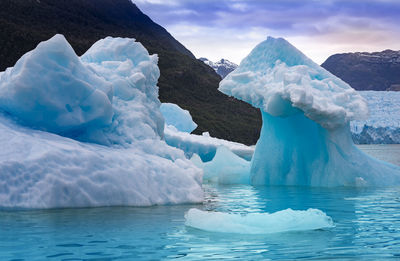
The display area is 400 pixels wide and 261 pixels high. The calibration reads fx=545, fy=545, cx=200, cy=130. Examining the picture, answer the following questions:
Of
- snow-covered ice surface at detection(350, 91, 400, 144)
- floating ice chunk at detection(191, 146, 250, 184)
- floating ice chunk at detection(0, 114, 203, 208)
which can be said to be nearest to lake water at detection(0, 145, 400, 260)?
floating ice chunk at detection(0, 114, 203, 208)

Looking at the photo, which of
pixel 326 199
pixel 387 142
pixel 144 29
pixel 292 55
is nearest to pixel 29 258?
pixel 326 199

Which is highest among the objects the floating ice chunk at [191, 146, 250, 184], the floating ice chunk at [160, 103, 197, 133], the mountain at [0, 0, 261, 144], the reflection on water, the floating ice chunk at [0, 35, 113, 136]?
the mountain at [0, 0, 261, 144]

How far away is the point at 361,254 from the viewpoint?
4605 mm

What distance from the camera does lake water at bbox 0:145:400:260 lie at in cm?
456

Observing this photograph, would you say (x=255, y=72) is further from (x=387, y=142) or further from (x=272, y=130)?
(x=387, y=142)

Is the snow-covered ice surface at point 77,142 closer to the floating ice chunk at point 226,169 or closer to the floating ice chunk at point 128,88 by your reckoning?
the floating ice chunk at point 128,88

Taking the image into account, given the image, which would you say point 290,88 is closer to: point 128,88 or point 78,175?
point 128,88

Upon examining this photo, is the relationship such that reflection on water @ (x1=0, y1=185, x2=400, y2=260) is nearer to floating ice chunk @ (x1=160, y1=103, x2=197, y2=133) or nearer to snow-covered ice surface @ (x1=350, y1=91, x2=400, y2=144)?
floating ice chunk @ (x1=160, y1=103, x2=197, y2=133)

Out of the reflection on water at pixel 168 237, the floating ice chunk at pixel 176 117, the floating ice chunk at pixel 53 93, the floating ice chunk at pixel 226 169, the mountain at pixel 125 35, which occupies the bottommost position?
the reflection on water at pixel 168 237

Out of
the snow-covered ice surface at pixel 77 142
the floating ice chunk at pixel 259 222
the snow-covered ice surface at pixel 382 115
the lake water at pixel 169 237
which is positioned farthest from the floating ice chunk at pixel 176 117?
the snow-covered ice surface at pixel 382 115

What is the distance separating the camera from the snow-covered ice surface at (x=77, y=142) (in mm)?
6949

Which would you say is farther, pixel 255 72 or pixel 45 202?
pixel 255 72

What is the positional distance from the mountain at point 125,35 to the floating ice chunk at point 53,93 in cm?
4983

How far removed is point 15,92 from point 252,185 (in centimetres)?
614
